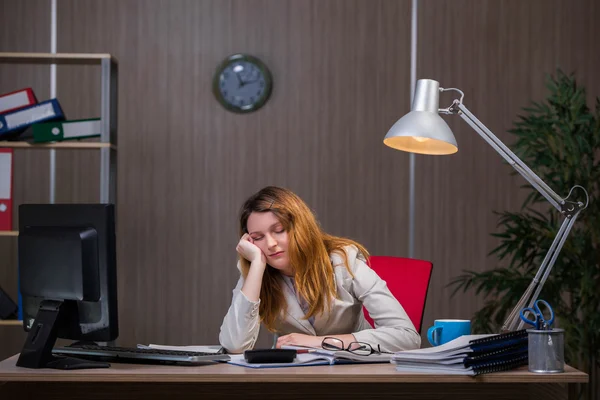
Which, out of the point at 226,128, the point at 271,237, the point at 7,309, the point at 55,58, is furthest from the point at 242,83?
the point at 271,237

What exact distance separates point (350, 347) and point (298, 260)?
416mm

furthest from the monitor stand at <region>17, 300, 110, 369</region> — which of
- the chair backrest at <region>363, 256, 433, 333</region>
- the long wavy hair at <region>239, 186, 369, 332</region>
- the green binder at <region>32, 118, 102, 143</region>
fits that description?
the green binder at <region>32, 118, 102, 143</region>

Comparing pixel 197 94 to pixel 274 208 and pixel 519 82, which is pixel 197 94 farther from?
pixel 274 208

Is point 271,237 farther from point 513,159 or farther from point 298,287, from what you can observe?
point 513,159

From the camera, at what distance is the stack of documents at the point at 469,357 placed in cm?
175

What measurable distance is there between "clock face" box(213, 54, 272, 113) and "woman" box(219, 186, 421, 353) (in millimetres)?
2045

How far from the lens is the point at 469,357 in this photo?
5.69 feet

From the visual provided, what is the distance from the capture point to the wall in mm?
4496

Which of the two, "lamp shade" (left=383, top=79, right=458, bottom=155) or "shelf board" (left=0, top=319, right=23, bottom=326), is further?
"shelf board" (left=0, top=319, right=23, bottom=326)

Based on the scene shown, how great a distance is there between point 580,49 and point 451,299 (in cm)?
160

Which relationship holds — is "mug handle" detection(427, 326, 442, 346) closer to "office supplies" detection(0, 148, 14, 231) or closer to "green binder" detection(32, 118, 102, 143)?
"green binder" detection(32, 118, 102, 143)

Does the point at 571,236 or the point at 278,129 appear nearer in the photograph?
the point at 571,236
